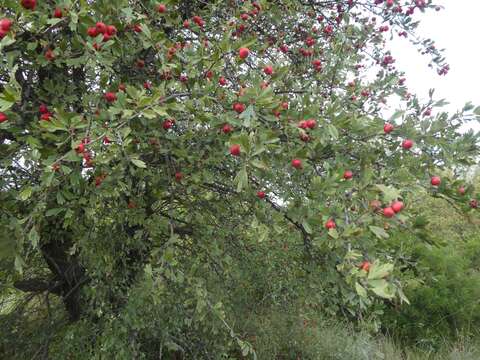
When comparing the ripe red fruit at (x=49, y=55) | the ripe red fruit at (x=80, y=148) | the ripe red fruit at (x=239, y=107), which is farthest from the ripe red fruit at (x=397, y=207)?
the ripe red fruit at (x=49, y=55)

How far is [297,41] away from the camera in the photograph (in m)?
3.90

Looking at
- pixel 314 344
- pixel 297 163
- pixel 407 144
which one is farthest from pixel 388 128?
pixel 314 344

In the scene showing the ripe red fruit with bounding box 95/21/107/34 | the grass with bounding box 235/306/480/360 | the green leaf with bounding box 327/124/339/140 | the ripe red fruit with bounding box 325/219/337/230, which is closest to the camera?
the ripe red fruit with bounding box 325/219/337/230

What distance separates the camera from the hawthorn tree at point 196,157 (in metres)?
1.70

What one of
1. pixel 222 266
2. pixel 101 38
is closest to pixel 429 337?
pixel 222 266

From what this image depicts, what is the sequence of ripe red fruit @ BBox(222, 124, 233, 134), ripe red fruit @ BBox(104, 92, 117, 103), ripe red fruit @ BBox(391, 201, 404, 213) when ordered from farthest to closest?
1. ripe red fruit @ BBox(104, 92, 117, 103)
2. ripe red fruit @ BBox(222, 124, 233, 134)
3. ripe red fruit @ BBox(391, 201, 404, 213)

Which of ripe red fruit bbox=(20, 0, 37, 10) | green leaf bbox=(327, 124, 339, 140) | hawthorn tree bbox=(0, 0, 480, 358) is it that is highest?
ripe red fruit bbox=(20, 0, 37, 10)

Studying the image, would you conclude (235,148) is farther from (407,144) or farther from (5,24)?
(5,24)

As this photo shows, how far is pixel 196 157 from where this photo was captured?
229cm

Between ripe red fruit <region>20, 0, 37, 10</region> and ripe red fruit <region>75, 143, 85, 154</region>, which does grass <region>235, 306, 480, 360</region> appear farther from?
ripe red fruit <region>20, 0, 37, 10</region>

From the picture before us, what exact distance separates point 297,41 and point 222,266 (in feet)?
6.97

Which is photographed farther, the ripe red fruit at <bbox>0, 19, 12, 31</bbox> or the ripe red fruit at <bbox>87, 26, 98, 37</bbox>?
the ripe red fruit at <bbox>87, 26, 98, 37</bbox>

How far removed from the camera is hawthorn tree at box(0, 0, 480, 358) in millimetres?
1703

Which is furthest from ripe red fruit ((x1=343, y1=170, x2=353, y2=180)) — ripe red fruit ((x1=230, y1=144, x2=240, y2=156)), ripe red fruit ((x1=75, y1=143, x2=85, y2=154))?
ripe red fruit ((x1=75, y1=143, x2=85, y2=154))
